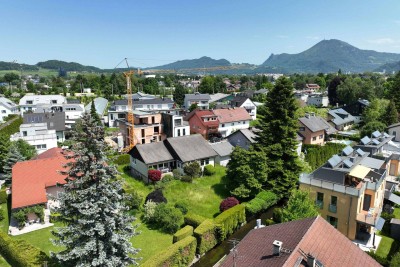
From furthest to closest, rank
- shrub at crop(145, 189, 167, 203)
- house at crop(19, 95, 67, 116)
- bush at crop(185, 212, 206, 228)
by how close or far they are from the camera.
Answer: house at crop(19, 95, 67, 116) < shrub at crop(145, 189, 167, 203) < bush at crop(185, 212, 206, 228)

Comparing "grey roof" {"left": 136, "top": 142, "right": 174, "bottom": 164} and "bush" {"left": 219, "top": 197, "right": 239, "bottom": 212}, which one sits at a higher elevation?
"grey roof" {"left": 136, "top": 142, "right": 174, "bottom": 164}

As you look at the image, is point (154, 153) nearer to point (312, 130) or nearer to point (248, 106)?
point (312, 130)

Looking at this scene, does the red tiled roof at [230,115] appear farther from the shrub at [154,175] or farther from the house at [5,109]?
the house at [5,109]

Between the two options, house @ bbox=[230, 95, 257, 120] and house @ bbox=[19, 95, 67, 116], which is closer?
house @ bbox=[230, 95, 257, 120]

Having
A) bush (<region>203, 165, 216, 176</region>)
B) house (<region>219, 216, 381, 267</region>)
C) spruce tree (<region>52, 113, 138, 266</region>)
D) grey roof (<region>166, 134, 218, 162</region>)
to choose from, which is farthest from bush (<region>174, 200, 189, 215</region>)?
house (<region>219, 216, 381, 267</region>)

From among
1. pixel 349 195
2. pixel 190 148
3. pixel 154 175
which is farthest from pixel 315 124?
pixel 154 175

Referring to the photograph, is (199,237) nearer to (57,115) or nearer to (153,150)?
(153,150)

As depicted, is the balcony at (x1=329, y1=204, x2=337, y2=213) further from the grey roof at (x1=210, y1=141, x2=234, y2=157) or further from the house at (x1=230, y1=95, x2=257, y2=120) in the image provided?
the house at (x1=230, y1=95, x2=257, y2=120)

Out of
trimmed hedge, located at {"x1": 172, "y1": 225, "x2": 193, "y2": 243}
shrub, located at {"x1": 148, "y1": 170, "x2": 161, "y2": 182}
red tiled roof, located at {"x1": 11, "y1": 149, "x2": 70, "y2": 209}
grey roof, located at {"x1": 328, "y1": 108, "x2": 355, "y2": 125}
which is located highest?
grey roof, located at {"x1": 328, "y1": 108, "x2": 355, "y2": 125}
